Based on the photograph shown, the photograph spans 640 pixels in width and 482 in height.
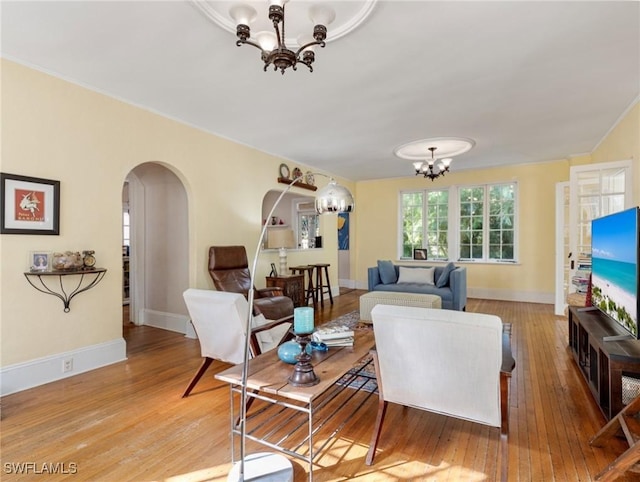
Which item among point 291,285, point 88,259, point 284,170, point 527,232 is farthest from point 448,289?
point 88,259

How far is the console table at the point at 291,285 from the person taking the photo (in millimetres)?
4797

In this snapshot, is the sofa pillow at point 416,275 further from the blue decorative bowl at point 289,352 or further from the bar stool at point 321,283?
the blue decorative bowl at point 289,352

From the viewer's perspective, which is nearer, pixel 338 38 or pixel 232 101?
pixel 338 38

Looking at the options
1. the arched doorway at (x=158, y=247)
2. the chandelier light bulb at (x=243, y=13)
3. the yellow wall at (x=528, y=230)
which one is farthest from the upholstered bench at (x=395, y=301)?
the chandelier light bulb at (x=243, y=13)

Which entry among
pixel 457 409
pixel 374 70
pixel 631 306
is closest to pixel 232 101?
pixel 374 70

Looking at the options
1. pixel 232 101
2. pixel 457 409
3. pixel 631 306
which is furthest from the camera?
pixel 232 101

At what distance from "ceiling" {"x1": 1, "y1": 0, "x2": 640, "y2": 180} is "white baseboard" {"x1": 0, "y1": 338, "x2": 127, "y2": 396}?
240 cm

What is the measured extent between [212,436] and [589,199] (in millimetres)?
4882

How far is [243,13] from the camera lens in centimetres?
191

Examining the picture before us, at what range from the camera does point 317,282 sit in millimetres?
6078

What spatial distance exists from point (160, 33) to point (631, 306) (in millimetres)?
3526

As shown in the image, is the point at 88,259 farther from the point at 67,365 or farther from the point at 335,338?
the point at 335,338

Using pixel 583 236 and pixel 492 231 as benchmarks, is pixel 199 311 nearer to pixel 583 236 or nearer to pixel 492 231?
pixel 583 236

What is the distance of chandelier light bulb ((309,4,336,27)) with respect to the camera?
189cm
